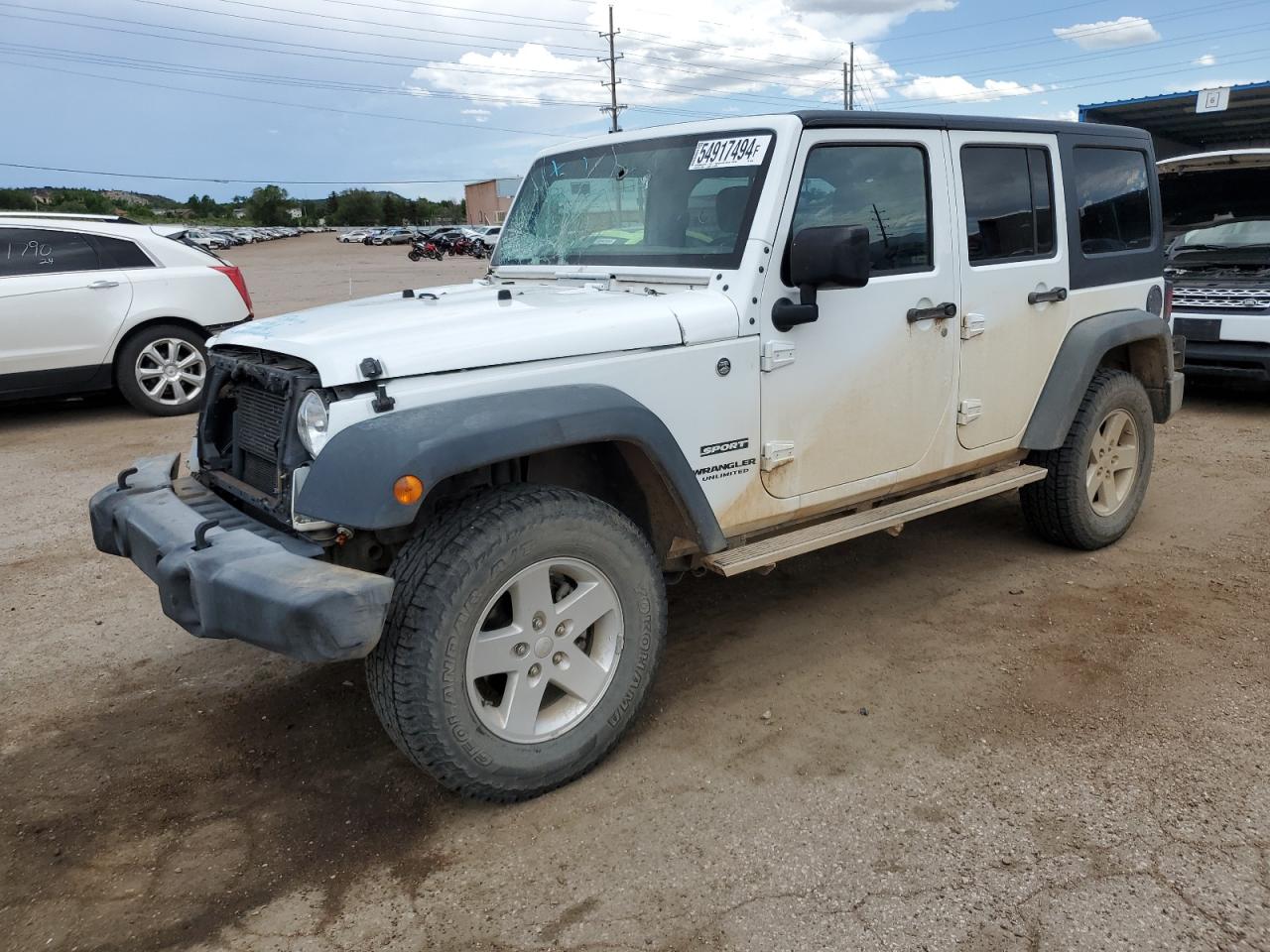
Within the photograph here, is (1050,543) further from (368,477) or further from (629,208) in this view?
(368,477)

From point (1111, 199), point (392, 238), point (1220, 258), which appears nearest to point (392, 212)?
point (392, 238)

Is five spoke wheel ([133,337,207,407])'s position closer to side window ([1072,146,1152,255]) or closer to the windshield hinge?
the windshield hinge

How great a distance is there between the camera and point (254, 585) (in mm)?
2426

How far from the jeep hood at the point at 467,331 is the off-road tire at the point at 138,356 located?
558 cm

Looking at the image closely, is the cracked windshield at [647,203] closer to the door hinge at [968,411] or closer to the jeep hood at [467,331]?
the jeep hood at [467,331]

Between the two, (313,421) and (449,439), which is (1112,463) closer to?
(449,439)

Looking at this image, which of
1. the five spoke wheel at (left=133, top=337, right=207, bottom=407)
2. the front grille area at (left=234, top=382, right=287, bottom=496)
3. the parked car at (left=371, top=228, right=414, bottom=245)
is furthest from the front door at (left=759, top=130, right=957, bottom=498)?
the parked car at (left=371, top=228, right=414, bottom=245)

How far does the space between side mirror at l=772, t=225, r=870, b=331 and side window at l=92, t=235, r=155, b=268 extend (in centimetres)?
710

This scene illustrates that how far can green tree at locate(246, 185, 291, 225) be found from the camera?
101 m

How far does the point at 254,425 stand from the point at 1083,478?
12.1 ft

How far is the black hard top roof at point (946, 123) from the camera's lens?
11.2 feet

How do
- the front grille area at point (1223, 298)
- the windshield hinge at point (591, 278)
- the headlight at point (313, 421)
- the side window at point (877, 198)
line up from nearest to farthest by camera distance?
the headlight at point (313, 421)
the side window at point (877, 198)
the windshield hinge at point (591, 278)
the front grille area at point (1223, 298)

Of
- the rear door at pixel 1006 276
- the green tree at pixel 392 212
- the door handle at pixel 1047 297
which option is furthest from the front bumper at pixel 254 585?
the green tree at pixel 392 212

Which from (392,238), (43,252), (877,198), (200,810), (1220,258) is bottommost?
(200,810)
